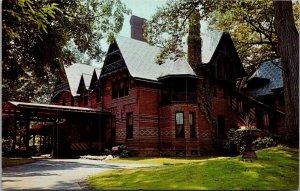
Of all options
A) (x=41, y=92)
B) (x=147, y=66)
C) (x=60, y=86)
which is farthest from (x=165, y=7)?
(x=41, y=92)

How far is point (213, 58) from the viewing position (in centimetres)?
2255

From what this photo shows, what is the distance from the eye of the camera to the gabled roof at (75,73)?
23817 millimetres

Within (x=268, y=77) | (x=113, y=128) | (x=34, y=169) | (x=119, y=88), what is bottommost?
(x=34, y=169)

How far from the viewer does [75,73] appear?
24922mm

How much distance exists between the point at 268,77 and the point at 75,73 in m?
14.4

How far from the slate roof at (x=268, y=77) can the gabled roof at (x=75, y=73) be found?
39.9ft

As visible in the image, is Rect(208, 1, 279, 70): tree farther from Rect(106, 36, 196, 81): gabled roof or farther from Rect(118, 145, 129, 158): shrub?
Rect(118, 145, 129, 158): shrub

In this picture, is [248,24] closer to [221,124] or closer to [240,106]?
[240,106]

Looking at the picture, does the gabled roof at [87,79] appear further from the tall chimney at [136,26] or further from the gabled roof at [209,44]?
the gabled roof at [209,44]

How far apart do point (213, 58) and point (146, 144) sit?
23.2 ft

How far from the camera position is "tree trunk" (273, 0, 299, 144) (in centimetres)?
1030

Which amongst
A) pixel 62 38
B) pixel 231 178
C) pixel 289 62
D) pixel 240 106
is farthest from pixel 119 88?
pixel 231 178

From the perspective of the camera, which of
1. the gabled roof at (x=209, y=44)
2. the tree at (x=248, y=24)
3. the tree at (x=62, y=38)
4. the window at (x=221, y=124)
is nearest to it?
the tree at (x=62, y=38)

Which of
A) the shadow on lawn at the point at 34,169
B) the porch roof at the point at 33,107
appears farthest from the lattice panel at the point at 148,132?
the shadow on lawn at the point at 34,169
